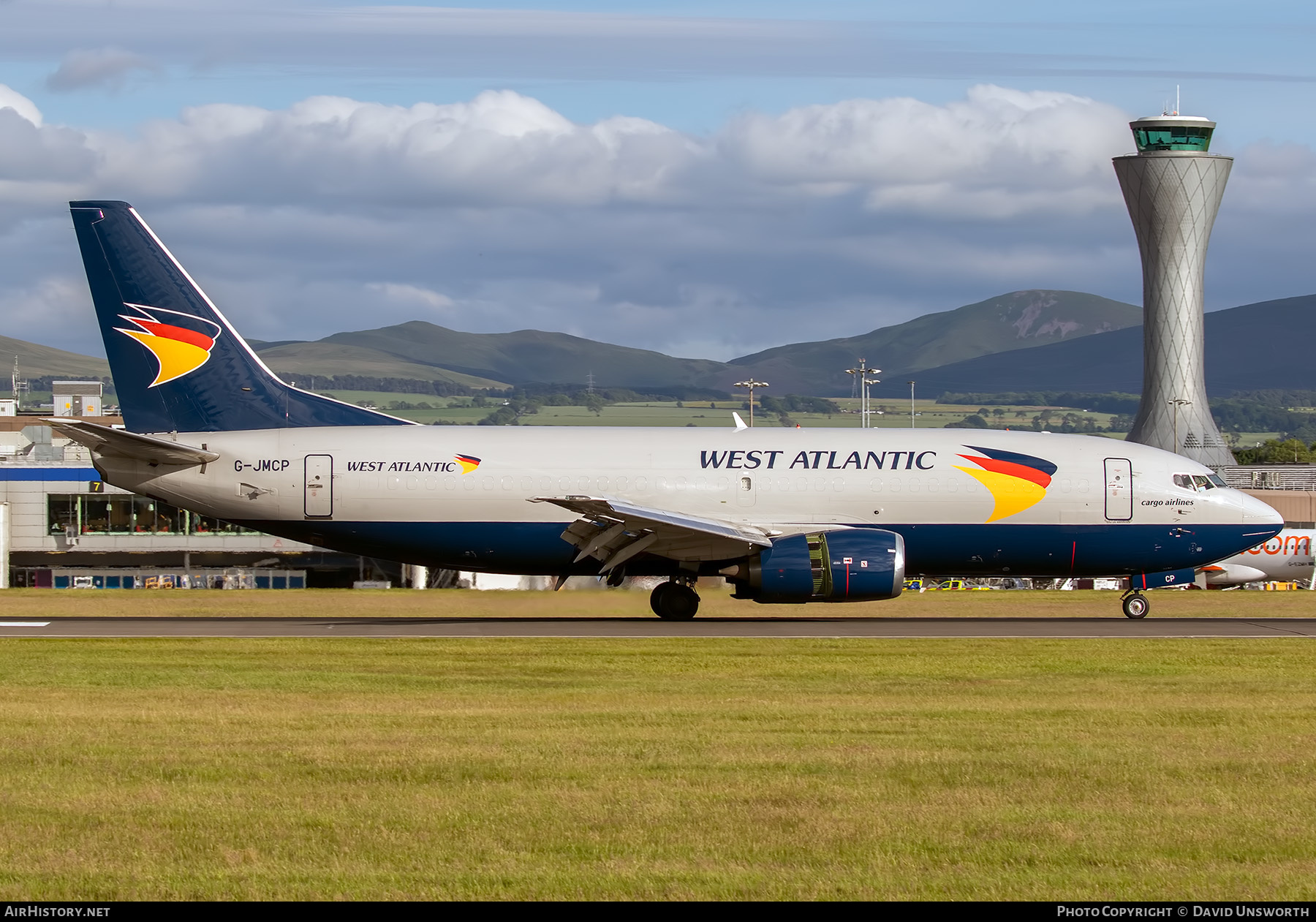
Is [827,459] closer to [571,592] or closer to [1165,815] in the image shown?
[571,592]

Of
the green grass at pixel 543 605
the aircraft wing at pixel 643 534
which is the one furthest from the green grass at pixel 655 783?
the green grass at pixel 543 605

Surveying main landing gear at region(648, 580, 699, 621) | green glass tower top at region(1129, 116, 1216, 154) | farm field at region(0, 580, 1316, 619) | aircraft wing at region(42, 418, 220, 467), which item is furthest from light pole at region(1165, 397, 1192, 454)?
aircraft wing at region(42, 418, 220, 467)

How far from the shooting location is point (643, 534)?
31688 millimetres

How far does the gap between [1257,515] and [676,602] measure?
43.2ft

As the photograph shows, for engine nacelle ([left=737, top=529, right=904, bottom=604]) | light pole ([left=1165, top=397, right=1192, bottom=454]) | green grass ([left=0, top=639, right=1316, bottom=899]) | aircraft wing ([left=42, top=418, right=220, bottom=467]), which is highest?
light pole ([left=1165, top=397, right=1192, bottom=454])

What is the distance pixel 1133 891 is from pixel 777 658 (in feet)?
48.2

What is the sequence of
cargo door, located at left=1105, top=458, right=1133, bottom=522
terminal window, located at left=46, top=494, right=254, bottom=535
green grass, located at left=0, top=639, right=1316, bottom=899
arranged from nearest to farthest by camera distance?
green grass, located at left=0, top=639, right=1316, bottom=899, cargo door, located at left=1105, top=458, right=1133, bottom=522, terminal window, located at left=46, top=494, right=254, bottom=535

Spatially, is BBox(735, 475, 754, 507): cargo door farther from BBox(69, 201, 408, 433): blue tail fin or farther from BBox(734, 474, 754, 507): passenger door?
BBox(69, 201, 408, 433): blue tail fin

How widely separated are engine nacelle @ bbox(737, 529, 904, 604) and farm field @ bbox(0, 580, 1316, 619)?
4.10 m

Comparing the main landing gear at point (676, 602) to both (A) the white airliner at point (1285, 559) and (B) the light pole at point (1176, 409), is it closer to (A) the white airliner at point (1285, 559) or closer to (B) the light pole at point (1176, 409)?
(A) the white airliner at point (1285, 559)

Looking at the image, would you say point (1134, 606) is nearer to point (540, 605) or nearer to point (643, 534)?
point (643, 534)

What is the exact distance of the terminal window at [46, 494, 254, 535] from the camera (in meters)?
65.2

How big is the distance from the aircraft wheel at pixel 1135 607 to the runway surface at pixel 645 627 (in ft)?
1.48

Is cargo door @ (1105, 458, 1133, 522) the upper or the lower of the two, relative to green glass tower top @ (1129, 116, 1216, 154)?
lower
